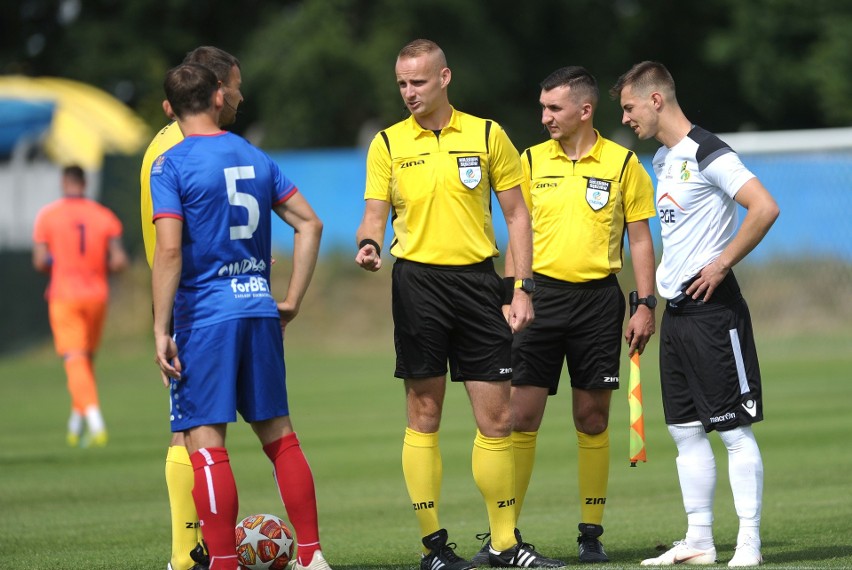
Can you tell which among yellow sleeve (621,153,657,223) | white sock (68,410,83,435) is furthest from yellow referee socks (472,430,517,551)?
white sock (68,410,83,435)

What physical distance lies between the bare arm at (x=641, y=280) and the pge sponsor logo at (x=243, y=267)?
2060mm

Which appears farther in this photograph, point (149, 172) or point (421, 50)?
point (421, 50)

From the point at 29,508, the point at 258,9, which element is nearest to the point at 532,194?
the point at 29,508

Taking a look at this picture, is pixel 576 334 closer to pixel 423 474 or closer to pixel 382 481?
pixel 423 474

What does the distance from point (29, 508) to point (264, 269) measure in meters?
4.41

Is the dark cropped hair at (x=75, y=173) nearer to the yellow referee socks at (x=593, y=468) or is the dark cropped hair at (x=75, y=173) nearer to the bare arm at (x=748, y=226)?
the yellow referee socks at (x=593, y=468)

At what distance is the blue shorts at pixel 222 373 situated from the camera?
638cm

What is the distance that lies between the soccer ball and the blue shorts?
0.95 meters

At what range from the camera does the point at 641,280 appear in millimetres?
7672

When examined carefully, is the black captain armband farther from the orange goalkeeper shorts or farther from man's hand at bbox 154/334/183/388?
the orange goalkeeper shorts

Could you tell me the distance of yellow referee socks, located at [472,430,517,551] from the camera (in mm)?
7105

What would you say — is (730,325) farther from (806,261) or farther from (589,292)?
(806,261)

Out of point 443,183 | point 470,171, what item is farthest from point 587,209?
point 443,183

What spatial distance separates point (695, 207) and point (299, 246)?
1988 mm
